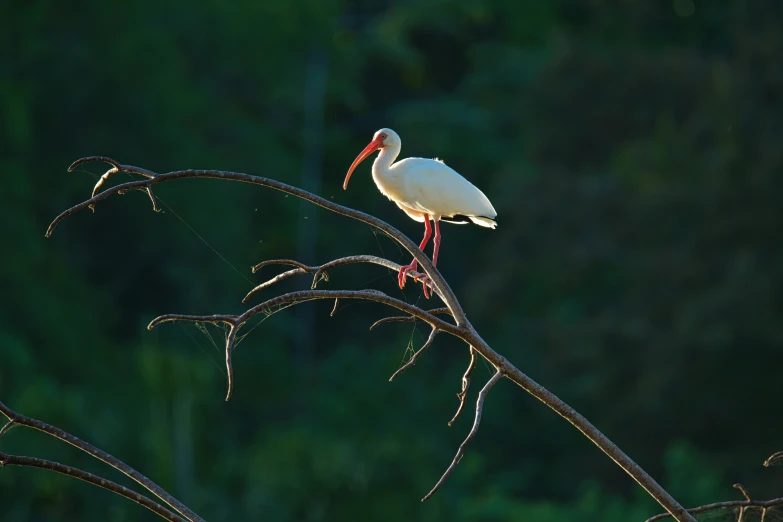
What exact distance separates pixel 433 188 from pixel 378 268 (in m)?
16.3

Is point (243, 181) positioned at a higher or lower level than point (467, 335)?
higher

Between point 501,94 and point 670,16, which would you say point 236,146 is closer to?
point 501,94

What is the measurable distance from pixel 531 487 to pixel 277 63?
36.1 ft

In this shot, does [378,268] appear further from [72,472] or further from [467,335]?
[72,472]

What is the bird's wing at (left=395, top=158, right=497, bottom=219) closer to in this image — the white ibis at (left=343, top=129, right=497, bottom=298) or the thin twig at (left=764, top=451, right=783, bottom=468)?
the white ibis at (left=343, top=129, right=497, bottom=298)

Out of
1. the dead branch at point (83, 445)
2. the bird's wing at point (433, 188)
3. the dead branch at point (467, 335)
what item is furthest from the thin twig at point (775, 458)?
the bird's wing at point (433, 188)

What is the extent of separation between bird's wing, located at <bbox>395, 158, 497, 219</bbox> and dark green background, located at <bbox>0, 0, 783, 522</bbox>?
29.8 feet

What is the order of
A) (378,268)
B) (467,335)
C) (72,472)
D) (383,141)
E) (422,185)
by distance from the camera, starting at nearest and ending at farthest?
1. (72,472)
2. (467,335)
3. (422,185)
4. (383,141)
5. (378,268)

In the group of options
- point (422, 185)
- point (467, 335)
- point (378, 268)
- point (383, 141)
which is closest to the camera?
point (467, 335)

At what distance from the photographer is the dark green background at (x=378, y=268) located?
17.3 m

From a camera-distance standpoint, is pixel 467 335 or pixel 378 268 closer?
pixel 467 335

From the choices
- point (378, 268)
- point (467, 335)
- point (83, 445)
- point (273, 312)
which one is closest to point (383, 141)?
point (467, 335)

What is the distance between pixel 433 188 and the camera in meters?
6.97

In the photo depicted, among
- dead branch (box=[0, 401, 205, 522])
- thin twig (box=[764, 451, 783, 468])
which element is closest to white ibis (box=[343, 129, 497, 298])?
thin twig (box=[764, 451, 783, 468])
